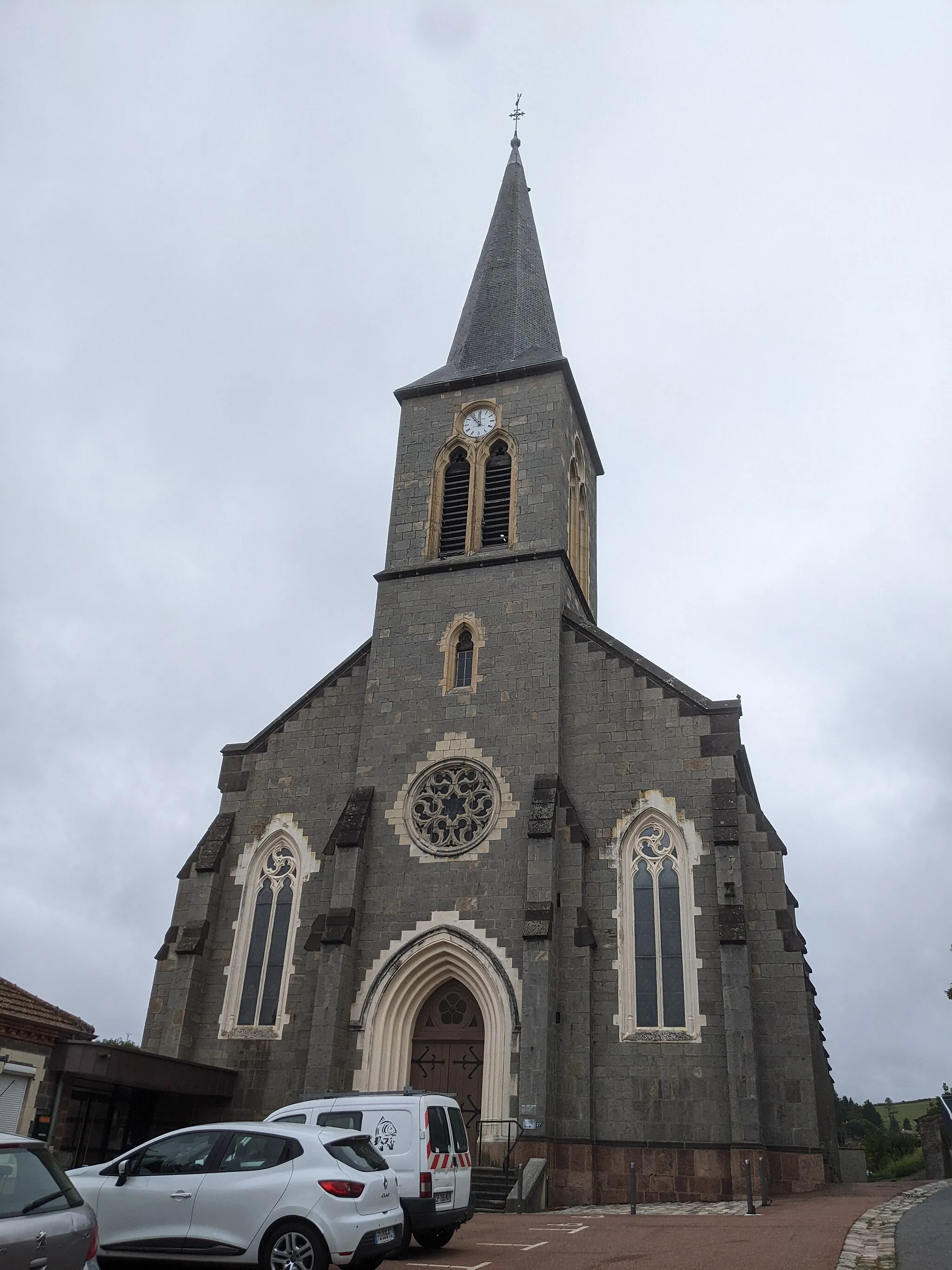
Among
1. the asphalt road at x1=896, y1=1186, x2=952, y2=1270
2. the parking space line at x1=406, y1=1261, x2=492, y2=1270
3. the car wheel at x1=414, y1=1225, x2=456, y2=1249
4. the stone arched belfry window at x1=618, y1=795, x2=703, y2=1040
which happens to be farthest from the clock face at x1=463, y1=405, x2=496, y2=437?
the parking space line at x1=406, y1=1261, x2=492, y2=1270

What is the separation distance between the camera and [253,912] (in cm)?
2127

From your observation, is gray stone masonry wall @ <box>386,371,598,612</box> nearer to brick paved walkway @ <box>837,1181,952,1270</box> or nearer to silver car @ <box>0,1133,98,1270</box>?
brick paved walkway @ <box>837,1181,952,1270</box>

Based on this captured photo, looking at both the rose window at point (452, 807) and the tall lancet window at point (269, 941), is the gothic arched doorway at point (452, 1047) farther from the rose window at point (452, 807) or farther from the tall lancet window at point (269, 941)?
the tall lancet window at point (269, 941)

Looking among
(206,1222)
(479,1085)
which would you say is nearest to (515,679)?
(479,1085)

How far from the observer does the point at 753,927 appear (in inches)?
714

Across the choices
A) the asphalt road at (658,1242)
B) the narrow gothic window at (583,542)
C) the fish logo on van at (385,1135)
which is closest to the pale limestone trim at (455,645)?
the narrow gothic window at (583,542)

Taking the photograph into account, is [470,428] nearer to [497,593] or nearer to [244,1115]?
[497,593]

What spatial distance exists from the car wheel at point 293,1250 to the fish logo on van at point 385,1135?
231cm

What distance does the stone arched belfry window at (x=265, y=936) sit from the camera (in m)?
20.0

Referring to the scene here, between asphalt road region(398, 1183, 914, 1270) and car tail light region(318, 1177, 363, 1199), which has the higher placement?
car tail light region(318, 1177, 363, 1199)

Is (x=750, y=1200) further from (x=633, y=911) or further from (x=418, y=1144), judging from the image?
(x=418, y=1144)

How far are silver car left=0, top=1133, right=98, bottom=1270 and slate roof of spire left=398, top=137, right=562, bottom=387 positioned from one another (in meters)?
22.2

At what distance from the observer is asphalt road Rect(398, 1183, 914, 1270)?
9000 millimetres

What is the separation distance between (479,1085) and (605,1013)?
2770 mm
